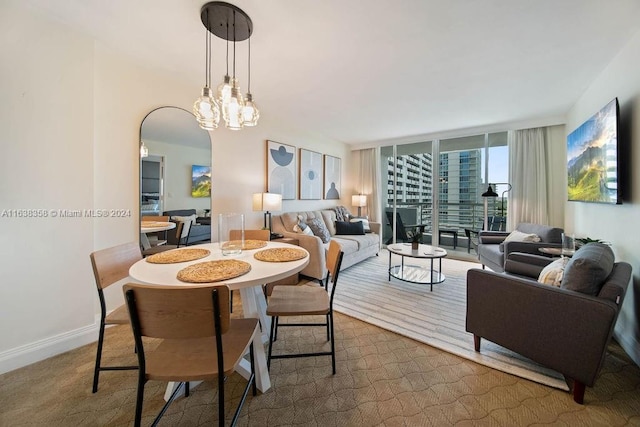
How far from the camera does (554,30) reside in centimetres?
184

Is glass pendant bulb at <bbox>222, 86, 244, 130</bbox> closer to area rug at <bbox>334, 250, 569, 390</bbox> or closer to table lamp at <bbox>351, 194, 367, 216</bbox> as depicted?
area rug at <bbox>334, 250, 569, 390</bbox>

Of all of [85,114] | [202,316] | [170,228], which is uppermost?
[85,114]

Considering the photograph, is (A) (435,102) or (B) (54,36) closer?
(B) (54,36)

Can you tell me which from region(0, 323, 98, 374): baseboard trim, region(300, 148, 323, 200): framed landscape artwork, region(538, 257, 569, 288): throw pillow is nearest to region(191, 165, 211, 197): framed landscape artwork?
region(0, 323, 98, 374): baseboard trim

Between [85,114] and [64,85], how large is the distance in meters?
0.22

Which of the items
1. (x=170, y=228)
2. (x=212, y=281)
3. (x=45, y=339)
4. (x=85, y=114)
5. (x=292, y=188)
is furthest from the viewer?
(x=292, y=188)

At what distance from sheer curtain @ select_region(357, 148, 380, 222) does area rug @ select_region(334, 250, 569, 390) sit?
2.06 m

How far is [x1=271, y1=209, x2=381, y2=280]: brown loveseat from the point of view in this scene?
3.13 meters

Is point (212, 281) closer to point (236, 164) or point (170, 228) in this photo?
point (170, 228)

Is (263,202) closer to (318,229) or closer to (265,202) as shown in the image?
(265,202)

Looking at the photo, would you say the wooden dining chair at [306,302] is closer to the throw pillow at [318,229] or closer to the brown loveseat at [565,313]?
the brown loveseat at [565,313]

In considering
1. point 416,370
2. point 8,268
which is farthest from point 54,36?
point 416,370

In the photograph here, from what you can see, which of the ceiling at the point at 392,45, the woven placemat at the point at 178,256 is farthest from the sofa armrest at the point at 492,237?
the woven placemat at the point at 178,256

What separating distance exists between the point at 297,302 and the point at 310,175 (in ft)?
11.0
